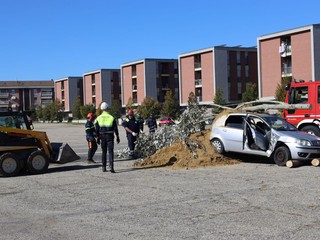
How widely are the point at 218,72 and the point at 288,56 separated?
18843mm

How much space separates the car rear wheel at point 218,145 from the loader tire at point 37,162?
5406 millimetres

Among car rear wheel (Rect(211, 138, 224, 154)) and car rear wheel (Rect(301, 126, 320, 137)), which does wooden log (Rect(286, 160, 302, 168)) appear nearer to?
car rear wheel (Rect(211, 138, 224, 154))

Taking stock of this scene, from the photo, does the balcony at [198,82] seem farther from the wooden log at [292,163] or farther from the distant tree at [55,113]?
the wooden log at [292,163]

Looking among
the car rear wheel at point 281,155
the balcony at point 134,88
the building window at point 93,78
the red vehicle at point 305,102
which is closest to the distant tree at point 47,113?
the building window at point 93,78

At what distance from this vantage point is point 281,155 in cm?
1383

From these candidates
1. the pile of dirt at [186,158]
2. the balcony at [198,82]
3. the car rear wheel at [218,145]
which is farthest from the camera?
the balcony at [198,82]

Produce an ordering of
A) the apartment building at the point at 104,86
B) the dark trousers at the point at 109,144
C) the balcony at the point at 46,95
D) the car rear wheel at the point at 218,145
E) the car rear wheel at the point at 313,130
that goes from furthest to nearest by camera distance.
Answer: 1. the balcony at the point at 46,95
2. the apartment building at the point at 104,86
3. the car rear wheel at the point at 313,130
4. the car rear wheel at the point at 218,145
5. the dark trousers at the point at 109,144

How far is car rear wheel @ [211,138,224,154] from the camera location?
50.8 ft

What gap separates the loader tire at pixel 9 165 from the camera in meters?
13.0

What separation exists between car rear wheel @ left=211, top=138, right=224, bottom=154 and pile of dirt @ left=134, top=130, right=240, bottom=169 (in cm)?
20

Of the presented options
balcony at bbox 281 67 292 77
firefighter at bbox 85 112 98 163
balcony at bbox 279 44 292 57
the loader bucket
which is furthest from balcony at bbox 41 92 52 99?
the loader bucket

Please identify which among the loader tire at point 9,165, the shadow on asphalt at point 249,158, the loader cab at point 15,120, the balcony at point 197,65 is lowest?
the shadow on asphalt at point 249,158

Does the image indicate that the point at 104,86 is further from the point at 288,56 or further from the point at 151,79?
the point at 288,56

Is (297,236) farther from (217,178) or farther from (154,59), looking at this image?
(154,59)
